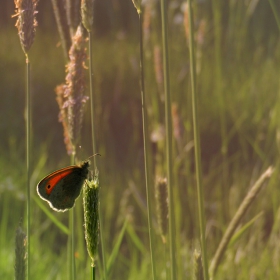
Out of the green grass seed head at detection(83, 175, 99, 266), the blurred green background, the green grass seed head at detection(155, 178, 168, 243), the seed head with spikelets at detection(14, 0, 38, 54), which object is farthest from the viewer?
the blurred green background

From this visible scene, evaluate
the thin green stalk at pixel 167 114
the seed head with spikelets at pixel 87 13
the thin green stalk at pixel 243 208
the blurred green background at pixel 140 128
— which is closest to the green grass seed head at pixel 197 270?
the thin green stalk at pixel 167 114

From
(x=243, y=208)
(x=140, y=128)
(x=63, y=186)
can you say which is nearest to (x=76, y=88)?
(x=63, y=186)

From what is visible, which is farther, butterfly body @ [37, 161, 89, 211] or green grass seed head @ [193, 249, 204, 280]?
butterfly body @ [37, 161, 89, 211]

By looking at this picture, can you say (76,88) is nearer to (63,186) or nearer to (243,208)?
(63,186)

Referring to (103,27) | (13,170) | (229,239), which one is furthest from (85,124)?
(229,239)

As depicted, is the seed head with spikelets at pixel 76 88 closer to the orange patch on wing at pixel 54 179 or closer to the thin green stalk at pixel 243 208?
the orange patch on wing at pixel 54 179

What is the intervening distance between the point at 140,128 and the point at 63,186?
1833 mm

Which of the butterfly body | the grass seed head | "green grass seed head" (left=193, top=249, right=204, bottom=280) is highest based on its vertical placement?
the grass seed head

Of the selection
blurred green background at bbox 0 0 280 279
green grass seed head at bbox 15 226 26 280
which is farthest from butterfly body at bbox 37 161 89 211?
blurred green background at bbox 0 0 280 279

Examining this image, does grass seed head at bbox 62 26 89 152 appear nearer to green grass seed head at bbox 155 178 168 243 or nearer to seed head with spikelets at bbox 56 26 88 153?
seed head with spikelets at bbox 56 26 88 153

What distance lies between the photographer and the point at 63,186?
63 centimetres

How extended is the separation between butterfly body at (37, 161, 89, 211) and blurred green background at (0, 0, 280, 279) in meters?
0.55

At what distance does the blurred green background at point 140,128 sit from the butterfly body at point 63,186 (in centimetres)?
55

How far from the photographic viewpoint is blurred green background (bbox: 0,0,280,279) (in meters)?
1.49
